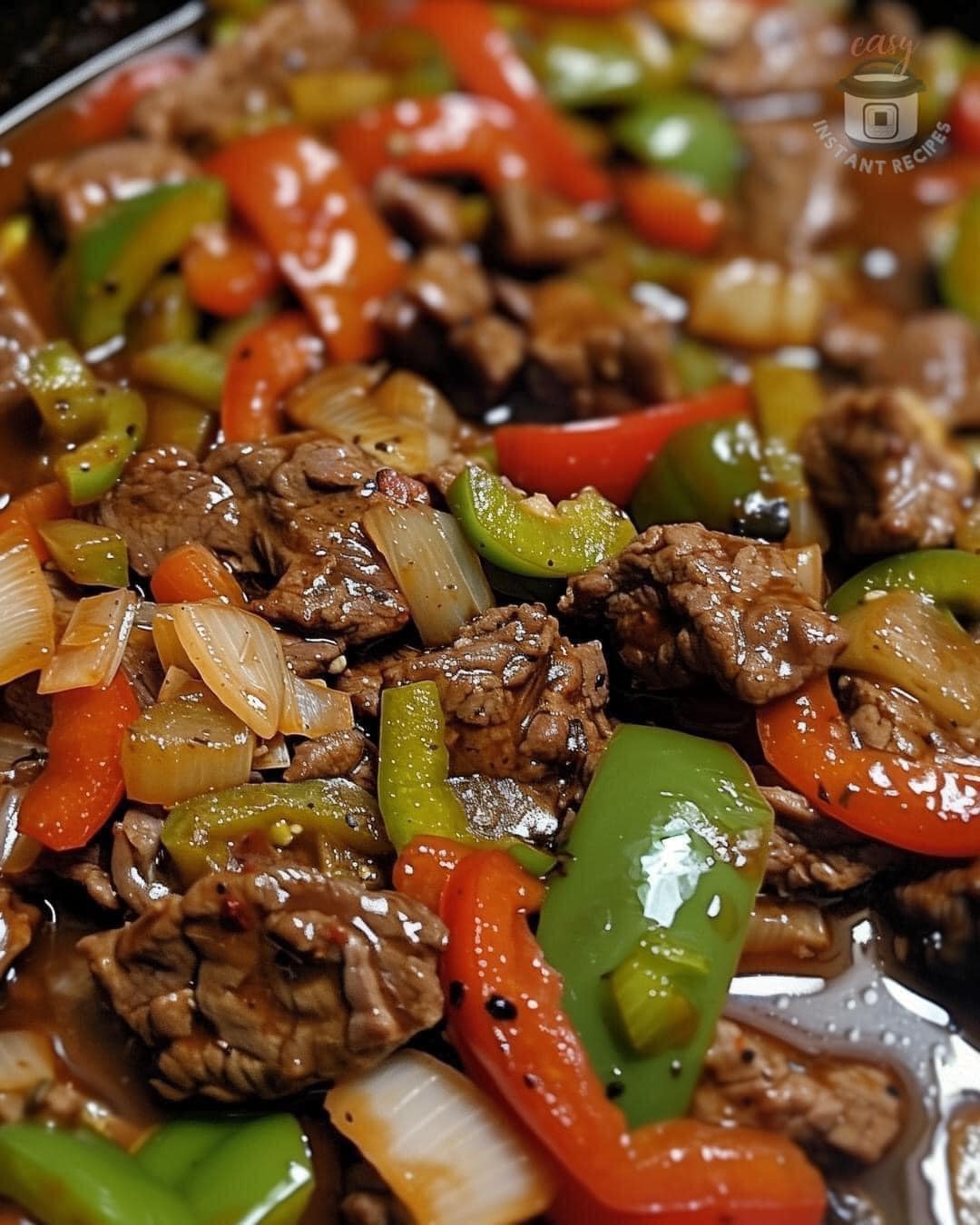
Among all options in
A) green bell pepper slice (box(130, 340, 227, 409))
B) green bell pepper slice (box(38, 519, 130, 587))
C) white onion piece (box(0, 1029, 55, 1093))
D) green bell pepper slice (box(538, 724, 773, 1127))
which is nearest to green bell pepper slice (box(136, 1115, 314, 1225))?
white onion piece (box(0, 1029, 55, 1093))

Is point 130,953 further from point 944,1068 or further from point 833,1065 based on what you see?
point 944,1068

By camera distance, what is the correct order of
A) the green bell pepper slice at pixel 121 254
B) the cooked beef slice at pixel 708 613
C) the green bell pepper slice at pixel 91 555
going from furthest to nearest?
the green bell pepper slice at pixel 121 254 < the green bell pepper slice at pixel 91 555 < the cooked beef slice at pixel 708 613

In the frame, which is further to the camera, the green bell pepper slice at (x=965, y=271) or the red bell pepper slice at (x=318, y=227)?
the green bell pepper slice at (x=965, y=271)

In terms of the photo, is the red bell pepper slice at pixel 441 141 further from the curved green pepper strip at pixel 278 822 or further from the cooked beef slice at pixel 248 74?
the curved green pepper strip at pixel 278 822

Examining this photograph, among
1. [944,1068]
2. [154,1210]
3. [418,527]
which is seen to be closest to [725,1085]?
[944,1068]

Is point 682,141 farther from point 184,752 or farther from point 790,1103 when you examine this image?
point 790,1103

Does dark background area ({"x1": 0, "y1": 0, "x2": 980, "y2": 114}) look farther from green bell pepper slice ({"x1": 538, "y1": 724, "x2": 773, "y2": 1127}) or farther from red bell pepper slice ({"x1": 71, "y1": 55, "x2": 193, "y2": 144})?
green bell pepper slice ({"x1": 538, "y1": 724, "x2": 773, "y2": 1127})

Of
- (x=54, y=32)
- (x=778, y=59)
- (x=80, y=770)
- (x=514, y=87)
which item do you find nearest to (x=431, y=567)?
(x=80, y=770)

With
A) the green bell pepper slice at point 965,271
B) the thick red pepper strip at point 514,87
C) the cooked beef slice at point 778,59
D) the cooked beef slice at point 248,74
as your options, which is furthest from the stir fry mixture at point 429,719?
the cooked beef slice at point 778,59
